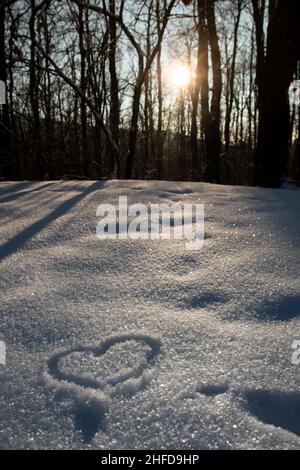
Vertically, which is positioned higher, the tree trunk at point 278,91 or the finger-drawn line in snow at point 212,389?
the tree trunk at point 278,91

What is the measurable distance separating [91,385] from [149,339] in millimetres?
176

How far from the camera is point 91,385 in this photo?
0.66 meters

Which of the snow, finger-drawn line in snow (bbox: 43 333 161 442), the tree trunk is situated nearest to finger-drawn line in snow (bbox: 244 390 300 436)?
the snow

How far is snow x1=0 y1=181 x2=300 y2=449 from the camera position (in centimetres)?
57

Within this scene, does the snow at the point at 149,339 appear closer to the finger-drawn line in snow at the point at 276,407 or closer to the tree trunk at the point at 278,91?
the finger-drawn line in snow at the point at 276,407

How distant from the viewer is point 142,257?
125cm

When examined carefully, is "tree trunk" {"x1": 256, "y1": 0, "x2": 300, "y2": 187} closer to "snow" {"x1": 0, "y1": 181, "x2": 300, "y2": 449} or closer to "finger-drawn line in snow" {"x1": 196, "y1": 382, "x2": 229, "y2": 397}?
"snow" {"x1": 0, "y1": 181, "x2": 300, "y2": 449}

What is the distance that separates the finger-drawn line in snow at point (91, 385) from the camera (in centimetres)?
59

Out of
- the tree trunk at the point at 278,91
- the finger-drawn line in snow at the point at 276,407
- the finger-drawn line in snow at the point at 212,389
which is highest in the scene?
the tree trunk at the point at 278,91

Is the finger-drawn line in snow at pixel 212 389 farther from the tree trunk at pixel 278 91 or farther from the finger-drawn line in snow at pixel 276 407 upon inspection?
the tree trunk at pixel 278 91

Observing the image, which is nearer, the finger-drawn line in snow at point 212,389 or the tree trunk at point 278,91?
the finger-drawn line in snow at point 212,389

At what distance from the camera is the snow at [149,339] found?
567mm

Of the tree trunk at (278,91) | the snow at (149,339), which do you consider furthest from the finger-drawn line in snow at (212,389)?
the tree trunk at (278,91)

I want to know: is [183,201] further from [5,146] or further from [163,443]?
[5,146]
